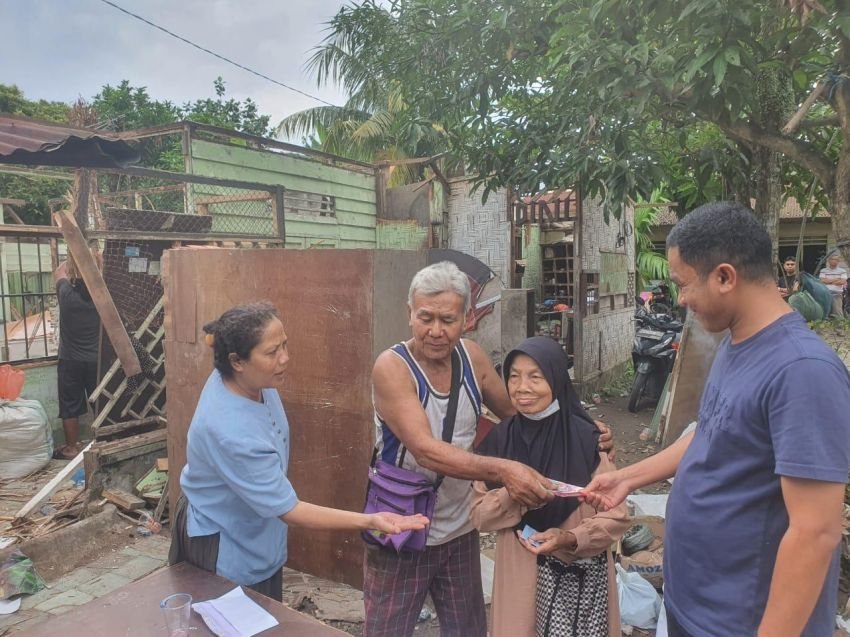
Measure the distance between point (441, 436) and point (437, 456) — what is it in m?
0.16

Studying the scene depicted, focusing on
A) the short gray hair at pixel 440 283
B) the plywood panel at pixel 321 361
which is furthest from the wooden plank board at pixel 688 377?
the short gray hair at pixel 440 283

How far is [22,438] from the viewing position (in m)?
5.27

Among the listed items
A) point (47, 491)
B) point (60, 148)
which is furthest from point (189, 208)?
point (47, 491)

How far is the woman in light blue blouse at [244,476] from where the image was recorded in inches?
67.8

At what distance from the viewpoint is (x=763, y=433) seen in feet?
4.19

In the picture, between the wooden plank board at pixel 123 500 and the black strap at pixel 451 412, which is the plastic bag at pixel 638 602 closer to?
the black strap at pixel 451 412

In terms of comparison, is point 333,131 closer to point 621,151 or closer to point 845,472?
point 621,151

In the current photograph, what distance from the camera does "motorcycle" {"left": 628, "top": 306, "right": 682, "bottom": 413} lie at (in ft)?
23.7

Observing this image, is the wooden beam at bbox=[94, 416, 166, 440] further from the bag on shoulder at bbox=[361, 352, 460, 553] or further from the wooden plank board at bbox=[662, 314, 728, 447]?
the wooden plank board at bbox=[662, 314, 728, 447]

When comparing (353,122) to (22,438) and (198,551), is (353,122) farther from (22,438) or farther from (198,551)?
(198,551)

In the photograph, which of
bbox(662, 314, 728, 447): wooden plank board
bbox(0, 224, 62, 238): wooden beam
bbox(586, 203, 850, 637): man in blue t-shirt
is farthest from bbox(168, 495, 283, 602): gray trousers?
bbox(0, 224, 62, 238): wooden beam

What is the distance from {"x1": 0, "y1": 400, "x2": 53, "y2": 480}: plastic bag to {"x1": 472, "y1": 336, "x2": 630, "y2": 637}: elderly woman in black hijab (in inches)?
202

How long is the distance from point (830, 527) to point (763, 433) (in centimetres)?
22

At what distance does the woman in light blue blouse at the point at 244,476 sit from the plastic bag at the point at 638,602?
5.92 feet
